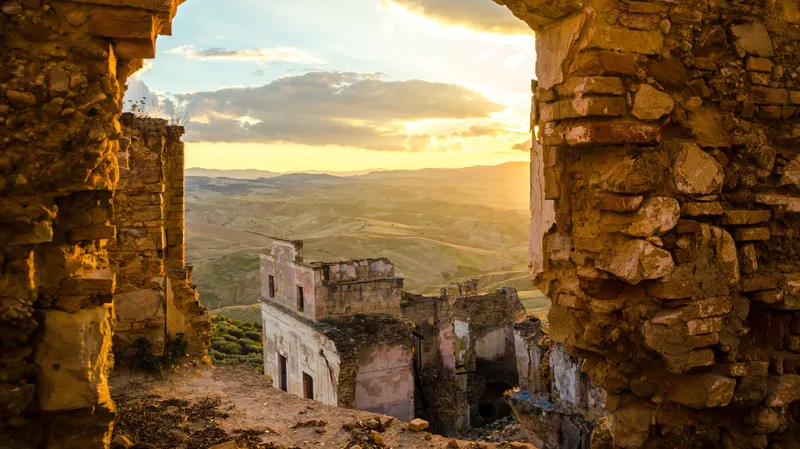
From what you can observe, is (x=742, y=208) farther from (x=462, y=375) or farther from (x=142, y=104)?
(x=462, y=375)

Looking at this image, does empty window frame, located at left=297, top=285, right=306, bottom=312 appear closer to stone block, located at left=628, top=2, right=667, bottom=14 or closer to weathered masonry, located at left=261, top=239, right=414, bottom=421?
weathered masonry, located at left=261, top=239, right=414, bottom=421

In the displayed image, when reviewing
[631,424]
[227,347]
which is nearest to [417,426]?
[631,424]

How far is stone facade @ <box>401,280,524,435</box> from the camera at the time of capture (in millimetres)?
17047

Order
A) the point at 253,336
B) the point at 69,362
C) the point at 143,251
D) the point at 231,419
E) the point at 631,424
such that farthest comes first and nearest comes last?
1. the point at 253,336
2. the point at 143,251
3. the point at 231,419
4. the point at 631,424
5. the point at 69,362

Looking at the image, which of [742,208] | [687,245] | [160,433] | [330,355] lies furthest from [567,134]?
[330,355]

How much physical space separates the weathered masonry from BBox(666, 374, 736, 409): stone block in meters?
10.4

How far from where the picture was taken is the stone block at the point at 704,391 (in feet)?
13.9

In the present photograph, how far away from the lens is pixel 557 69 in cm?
446

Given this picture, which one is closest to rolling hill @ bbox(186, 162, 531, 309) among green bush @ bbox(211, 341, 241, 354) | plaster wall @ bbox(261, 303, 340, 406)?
plaster wall @ bbox(261, 303, 340, 406)

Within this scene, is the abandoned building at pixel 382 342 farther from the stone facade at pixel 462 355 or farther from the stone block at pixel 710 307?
the stone block at pixel 710 307

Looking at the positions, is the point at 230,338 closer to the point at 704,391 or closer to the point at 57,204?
the point at 57,204

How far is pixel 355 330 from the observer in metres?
15.3

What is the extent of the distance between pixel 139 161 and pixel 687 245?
697 cm

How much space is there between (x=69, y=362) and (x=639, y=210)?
12.3 ft
